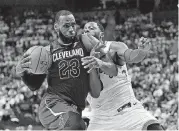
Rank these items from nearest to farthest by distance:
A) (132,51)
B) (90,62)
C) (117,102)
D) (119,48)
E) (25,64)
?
(90,62) < (25,64) < (132,51) < (119,48) < (117,102)

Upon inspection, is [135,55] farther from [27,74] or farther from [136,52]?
[27,74]

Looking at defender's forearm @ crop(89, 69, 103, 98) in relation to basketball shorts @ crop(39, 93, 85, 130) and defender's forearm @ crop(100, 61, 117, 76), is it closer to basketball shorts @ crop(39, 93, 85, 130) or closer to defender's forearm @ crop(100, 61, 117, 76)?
defender's forearm @ crop(100, 61, 117, 76)

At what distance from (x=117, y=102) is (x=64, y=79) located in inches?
30.1

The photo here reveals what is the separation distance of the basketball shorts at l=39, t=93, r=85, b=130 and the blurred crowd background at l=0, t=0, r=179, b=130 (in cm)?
557

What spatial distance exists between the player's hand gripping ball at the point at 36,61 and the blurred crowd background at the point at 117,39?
5.42 metres

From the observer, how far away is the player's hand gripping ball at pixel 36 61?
3.84m

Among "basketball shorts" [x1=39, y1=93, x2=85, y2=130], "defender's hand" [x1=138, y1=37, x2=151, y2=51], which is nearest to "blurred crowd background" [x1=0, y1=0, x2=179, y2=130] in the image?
"basketball shorts" [x1=39, y1=93, x2=85, y2=130]

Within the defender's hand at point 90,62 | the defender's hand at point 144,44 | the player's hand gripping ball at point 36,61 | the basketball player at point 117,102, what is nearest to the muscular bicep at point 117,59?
the basketball player at point 117,102

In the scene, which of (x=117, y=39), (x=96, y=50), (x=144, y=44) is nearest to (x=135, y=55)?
(x=144, y=44)

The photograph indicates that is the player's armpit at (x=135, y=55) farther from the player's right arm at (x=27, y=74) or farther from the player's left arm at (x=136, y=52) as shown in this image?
the player's right arm at (x=27, y=74)

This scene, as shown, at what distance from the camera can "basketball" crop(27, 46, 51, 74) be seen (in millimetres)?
3889

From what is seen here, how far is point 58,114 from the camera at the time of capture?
3.70 meters

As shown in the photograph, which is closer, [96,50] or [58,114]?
[58,114]

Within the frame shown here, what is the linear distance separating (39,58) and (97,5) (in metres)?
11.5
